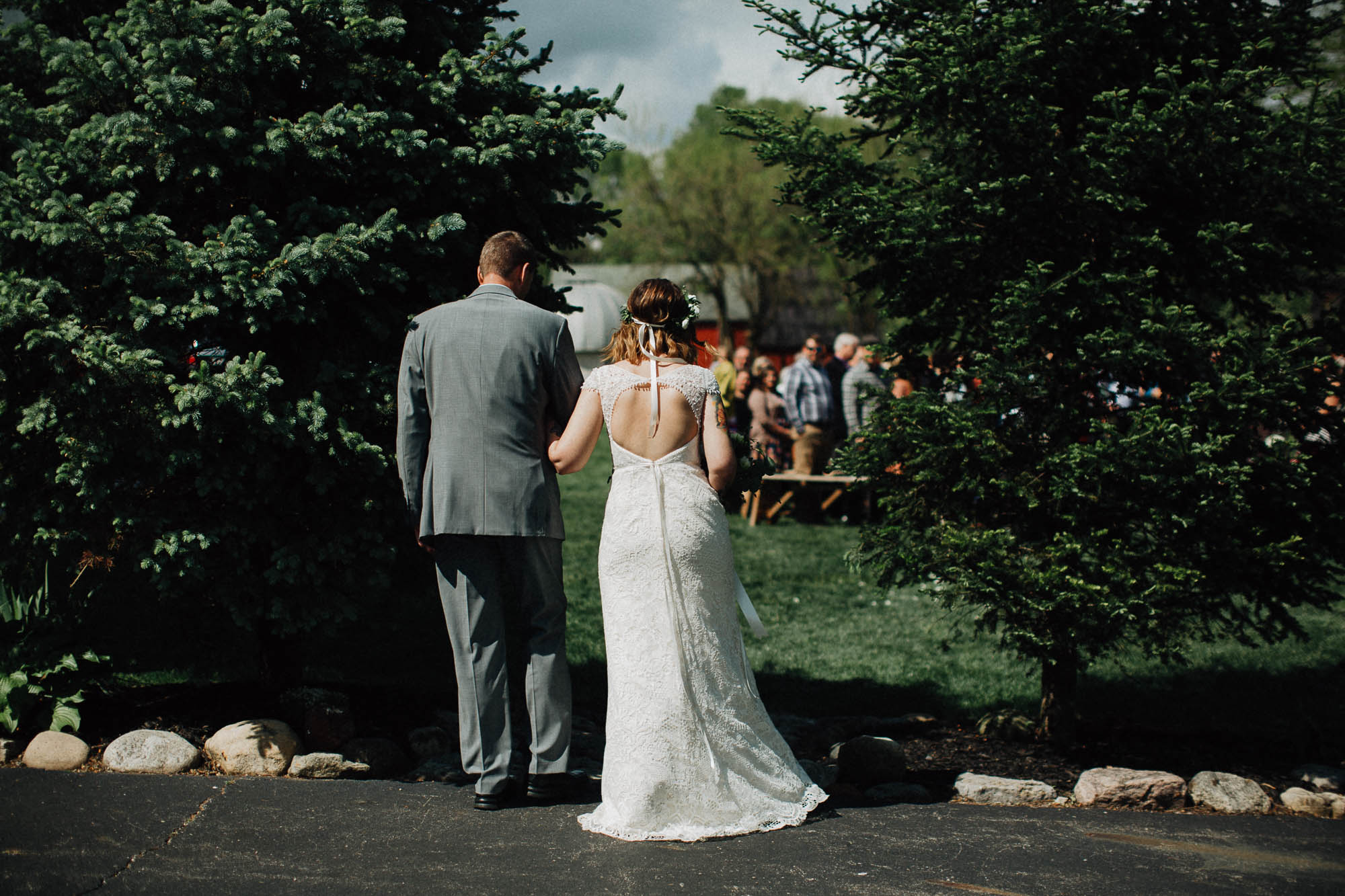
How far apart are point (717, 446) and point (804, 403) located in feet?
31.7

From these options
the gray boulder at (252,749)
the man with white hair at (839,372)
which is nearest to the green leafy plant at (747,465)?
the gray boulder at (252,749)

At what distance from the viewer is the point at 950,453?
17.9 feet

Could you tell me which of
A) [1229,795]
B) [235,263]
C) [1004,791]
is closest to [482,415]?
[235,263]

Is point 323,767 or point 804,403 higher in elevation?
point 804,403

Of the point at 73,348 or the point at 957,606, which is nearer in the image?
the point at 73,348

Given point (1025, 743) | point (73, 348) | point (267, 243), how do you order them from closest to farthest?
point (73, 348), point (267, 243), point (1025, 743)

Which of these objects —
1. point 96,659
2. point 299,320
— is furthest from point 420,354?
point 96,659

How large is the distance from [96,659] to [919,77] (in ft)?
16.4

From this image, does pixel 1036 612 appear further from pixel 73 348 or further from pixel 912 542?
pixel 73 348

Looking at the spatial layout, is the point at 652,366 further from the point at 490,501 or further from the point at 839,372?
the point at 839,372

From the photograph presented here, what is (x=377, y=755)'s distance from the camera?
201 inches

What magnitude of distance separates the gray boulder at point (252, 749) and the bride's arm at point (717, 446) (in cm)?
235

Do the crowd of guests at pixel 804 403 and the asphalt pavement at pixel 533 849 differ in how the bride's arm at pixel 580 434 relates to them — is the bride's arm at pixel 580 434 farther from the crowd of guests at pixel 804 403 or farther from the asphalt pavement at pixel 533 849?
the crowd of guests at pixel 804 403

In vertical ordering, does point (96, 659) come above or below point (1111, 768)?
above
